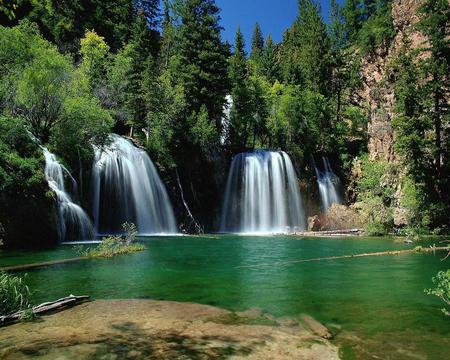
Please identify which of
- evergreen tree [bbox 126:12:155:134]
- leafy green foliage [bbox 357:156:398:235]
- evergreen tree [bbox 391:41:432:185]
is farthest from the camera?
evergreen tree [bbox 126:12:155:134]

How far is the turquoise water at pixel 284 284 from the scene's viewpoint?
8.19 m

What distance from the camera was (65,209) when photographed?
24891 millimetres

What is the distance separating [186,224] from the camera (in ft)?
123

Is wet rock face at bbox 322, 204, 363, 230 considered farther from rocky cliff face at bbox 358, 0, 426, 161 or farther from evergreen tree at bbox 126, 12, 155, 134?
evergreen tree at bbox 126, 12, 155, 134

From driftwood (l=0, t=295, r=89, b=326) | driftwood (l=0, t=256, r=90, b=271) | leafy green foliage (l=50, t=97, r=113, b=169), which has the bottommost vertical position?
driftwood (l=0, t=295, r=89, b=326)

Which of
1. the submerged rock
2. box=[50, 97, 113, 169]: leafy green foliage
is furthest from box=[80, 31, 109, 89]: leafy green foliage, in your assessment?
the submerged rock

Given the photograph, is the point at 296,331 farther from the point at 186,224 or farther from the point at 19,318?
the point at 186,224

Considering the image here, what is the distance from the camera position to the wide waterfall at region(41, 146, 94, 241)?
24.7 meters

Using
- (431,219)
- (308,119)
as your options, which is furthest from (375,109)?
(431,219)

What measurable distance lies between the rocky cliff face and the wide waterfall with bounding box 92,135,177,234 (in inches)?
953

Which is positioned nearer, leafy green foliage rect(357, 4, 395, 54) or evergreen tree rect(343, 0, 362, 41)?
leafy green foliage rect(357, 4, 395, 54)

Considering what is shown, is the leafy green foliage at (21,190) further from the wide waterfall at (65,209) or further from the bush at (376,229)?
the bush at (376,229)

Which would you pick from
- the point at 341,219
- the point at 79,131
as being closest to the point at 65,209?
the point at 79,131

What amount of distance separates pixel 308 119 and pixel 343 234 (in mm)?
18322
